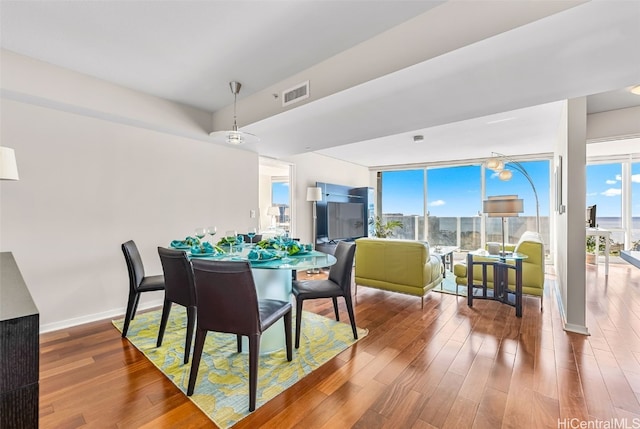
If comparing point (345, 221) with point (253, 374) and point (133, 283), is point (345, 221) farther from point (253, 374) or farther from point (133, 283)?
point (253, 374)

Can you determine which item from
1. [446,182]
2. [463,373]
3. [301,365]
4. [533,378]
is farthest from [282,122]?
[446,182]

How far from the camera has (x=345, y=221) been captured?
21.4ft

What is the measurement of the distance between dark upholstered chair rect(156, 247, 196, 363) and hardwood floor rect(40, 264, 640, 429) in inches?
16.6

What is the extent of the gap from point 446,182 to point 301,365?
21.6ft

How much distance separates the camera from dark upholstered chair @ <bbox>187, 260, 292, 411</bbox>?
5.83ft

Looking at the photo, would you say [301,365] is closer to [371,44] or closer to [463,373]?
[463,373]

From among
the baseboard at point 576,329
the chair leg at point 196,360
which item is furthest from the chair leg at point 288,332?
the baseboard at point 576,329

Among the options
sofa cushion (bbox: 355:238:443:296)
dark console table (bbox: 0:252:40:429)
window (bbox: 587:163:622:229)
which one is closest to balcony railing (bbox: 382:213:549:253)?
window (bbox: 587:163:622:229)

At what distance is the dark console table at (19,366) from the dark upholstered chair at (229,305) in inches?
41.5

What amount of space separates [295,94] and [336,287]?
1944 millimetres

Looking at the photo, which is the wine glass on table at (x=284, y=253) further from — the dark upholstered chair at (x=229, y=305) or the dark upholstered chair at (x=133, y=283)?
the dark upholstered chair at (x=133, y=283)

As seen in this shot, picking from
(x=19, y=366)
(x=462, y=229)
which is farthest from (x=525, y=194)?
(x=19, y=366)

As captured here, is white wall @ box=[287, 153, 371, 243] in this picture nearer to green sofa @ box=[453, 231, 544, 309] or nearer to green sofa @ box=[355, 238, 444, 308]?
green sofa @ box=[355, 238, 444, 308]

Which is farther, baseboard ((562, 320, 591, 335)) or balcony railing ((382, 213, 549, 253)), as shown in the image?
balcony railing ((382, 213, 549, 253))
